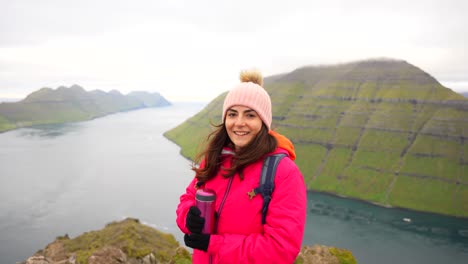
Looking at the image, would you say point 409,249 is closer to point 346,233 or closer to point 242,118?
point 346,233

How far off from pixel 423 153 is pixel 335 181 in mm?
41877

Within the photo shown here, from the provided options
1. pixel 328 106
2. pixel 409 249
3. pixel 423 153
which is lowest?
pixel 409 249

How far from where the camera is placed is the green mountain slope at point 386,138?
120500mm

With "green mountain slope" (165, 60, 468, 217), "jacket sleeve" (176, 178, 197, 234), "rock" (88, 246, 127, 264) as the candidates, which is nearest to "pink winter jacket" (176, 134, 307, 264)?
"jacket sleeve" (176, 178, 197, 234)

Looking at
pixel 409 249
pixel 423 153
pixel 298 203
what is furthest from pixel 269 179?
pixel 423 153

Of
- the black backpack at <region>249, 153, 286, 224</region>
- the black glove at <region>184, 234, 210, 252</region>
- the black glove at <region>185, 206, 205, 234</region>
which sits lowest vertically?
the black glove at <region>184, 234, 210, 252</region>

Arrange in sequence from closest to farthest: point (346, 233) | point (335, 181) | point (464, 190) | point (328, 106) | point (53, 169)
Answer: point (346, 233), point (464, 190), point (335, 181), point (53, 169), point (328, 106)

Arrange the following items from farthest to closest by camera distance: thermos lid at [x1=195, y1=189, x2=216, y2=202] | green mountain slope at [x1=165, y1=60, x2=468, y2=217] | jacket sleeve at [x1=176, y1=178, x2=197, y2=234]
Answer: green mountain slope at [x1=165, y1=60, x2=468, y2=217] < jacket sleeve at [x1=176, y1=178, x2=197, y2=234] < thermos lid at [x1=195, y1=189, x2=216, y2=202]

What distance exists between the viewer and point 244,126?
425cm

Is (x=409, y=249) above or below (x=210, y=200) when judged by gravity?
below

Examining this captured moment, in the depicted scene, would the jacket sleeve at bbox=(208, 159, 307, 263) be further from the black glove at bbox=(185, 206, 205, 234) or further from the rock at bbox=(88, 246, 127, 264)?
the rock at bbox=(88, 246, 127, 264)

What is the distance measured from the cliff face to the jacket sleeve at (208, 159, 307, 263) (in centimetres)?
1624

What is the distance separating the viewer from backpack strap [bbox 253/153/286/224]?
363cm

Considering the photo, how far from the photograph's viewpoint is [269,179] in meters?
3.66
